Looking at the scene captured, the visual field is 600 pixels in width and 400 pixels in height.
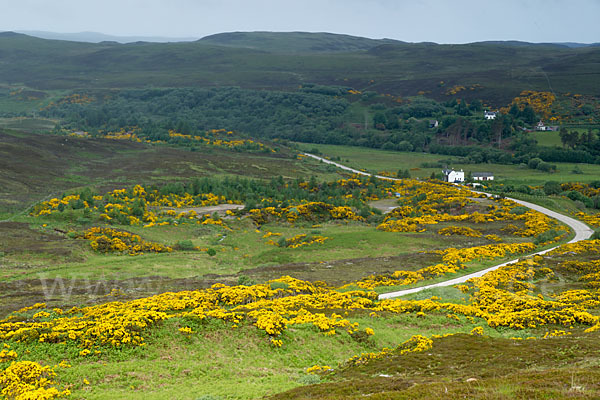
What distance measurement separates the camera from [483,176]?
11256 centimetres

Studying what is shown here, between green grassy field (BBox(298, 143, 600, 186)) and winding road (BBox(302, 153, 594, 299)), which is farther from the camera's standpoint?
green grassy field (BBox(298, 143, 600, 186))

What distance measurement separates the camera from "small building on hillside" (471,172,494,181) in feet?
363

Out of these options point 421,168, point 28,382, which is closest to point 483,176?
point 421,168

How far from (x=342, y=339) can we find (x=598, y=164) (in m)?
126

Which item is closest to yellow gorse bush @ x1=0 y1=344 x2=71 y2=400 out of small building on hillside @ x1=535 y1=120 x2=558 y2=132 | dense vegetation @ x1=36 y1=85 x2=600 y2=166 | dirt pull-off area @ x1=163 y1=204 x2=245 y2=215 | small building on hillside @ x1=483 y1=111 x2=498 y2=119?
dirt pull-off area @ x1=163 y1=204 x2=245 y2=215

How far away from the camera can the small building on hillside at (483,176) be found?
111m

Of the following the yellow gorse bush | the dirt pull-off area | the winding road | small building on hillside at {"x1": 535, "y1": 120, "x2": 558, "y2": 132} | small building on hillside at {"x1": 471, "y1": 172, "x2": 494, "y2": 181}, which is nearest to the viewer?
the yellow gorse bush

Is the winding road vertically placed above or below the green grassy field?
above

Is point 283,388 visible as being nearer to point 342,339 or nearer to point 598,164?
point 342,339

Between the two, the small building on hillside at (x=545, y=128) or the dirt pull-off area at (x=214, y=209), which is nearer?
the dirt pull-off area at (x=214, y=209)

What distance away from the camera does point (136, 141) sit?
149 meters

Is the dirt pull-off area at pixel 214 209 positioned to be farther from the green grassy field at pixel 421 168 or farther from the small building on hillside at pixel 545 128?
the small building on hillside at pixel 545 128

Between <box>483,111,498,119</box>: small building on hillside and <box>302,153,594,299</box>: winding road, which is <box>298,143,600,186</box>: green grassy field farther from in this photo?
<box>483,111,498,119</box>: small building on hillside

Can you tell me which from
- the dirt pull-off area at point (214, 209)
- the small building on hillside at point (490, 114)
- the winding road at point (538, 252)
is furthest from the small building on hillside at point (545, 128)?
the dirt pull-off area at point (214, 209)
